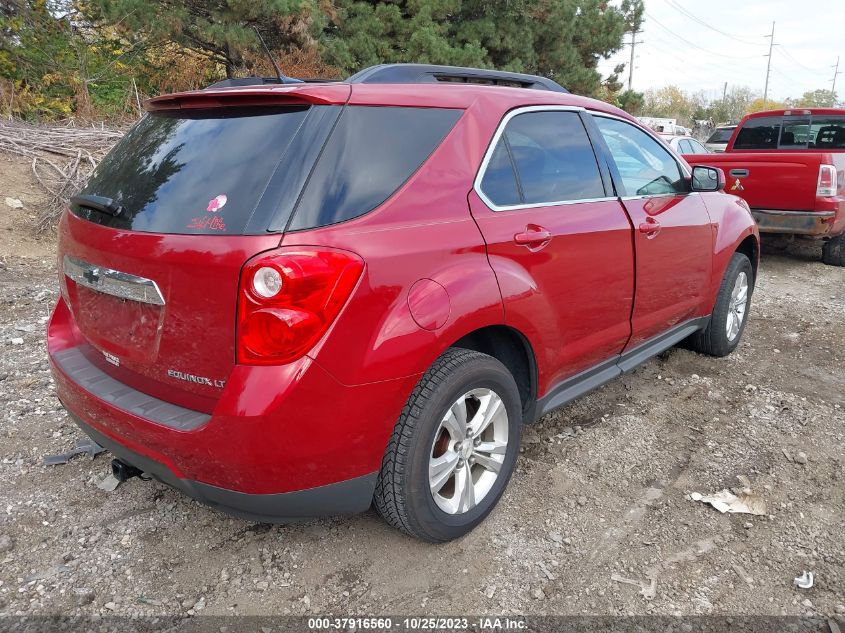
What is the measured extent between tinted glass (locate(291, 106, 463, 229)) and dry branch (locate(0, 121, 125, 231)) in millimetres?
6245

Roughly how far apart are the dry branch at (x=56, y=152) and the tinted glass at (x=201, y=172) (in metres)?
5.62

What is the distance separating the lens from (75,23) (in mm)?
14008

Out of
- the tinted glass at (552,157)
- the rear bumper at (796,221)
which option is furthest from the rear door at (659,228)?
the rear bumper at (796,221)

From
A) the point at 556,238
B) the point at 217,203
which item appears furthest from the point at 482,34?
the point at 217,203

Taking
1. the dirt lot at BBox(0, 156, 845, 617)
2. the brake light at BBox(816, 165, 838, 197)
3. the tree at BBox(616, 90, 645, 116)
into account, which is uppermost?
the tree at BBox(616, 90, 645, 116)

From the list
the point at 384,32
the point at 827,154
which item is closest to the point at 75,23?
the point at 384,32

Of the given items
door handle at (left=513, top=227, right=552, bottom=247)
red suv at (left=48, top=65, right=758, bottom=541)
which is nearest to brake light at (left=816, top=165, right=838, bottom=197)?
red suv at (left=48, top=65, right=758, bottom=541)

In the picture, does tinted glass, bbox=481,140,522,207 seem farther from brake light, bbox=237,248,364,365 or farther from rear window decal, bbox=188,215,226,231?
rear window decal, bbox=188,215,226,231

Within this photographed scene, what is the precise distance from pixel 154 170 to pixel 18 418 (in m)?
2.07

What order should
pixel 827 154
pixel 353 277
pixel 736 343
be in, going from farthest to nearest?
pixel 827 154
pixel 736 343
pixel 353 277

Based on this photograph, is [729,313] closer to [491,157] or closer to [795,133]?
[491,157]

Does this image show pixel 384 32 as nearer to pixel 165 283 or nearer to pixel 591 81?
pixel 591 81

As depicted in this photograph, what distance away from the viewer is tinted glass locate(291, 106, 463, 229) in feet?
6.49

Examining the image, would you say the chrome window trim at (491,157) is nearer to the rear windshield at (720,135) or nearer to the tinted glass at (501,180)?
the tinted glass at (501,180)
